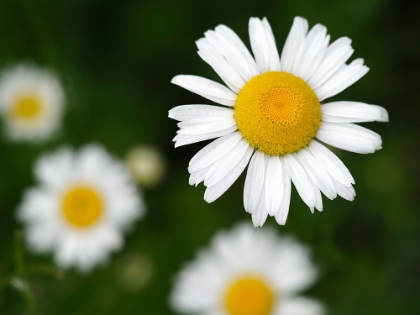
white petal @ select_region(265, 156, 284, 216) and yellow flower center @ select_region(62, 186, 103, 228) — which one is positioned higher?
yellow flower center @ select_region(62, 186, 103, 228)

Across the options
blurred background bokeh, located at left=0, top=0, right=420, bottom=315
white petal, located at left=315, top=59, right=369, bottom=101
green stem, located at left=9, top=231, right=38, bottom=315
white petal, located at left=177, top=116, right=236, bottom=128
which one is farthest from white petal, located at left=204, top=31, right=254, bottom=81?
blurred background bokeh, located at left=0, top=0, right=420, bottom=315

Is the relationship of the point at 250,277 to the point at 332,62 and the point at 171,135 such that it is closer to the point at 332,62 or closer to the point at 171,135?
the point at 171,135

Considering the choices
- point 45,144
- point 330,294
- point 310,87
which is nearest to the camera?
point 310,87

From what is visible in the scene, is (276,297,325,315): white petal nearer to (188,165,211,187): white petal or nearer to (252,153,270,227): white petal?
(252,153,270,227): white petal

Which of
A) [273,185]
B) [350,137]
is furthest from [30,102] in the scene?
[350,137]

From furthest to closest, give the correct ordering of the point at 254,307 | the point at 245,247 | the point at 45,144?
the point at 45,144 → the point at 245,247 → the point at 254,307

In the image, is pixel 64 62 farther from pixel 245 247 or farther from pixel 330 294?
pixel 330 294

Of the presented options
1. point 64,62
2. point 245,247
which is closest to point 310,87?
point 245,247
